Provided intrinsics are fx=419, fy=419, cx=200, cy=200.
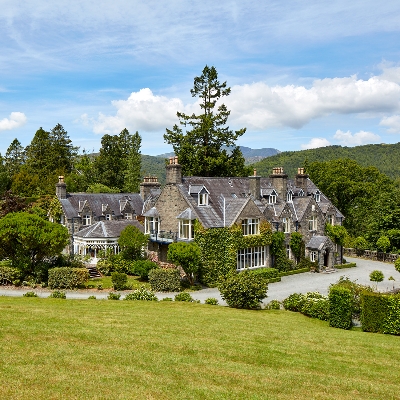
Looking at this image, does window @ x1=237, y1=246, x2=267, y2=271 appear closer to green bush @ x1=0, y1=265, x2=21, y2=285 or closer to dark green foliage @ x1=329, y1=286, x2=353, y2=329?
dark green foliage @ x1=329, y1=286, x2=353, y2=329

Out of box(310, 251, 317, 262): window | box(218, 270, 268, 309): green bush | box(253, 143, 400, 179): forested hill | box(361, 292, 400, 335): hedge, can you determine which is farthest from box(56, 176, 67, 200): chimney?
box(253, 143, 400, 179): forested hill

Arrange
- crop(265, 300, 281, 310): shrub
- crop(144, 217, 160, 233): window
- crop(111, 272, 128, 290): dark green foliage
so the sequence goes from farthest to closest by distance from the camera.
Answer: crop(144, 217, 160, 233): window
crop(111, 272, 128, 290): dark green foliage
crop(265, 300, 281, 310): shrub

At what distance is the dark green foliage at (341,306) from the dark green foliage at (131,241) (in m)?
19.5

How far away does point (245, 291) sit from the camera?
26250 millimetres

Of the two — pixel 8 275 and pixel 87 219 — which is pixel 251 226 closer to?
pixel 8 275

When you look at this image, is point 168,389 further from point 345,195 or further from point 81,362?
point 345,195

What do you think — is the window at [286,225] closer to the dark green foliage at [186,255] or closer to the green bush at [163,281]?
the dark green foliage at [186,255]

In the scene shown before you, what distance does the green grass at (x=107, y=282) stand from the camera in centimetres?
3325

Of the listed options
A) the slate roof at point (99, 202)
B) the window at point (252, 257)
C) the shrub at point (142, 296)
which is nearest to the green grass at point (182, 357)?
the shrub at point (142, 296)

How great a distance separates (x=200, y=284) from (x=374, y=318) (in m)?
15.9

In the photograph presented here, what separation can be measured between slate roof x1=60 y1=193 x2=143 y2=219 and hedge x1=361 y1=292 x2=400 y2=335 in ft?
112

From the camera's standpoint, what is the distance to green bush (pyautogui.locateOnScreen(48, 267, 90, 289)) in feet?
105

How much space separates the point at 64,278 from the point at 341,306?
20256mm

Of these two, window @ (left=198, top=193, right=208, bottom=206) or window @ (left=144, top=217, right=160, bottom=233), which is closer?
window @ (left=198, top=193, right=208, bottom=206)
